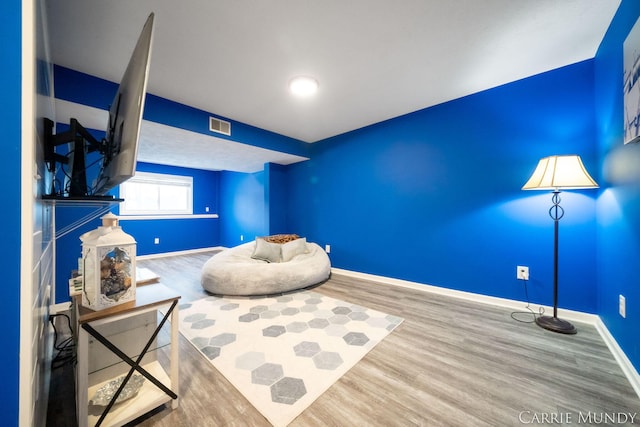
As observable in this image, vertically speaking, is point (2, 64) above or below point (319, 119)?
below

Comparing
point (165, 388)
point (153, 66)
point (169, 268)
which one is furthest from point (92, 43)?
point (169, 268)

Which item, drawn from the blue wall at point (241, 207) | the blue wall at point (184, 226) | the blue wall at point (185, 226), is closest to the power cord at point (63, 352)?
the blue wall at point (184, 226)

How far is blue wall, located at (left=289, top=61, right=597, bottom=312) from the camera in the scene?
2.00m

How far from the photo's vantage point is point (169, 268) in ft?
12.9

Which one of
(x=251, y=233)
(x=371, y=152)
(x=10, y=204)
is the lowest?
(x=251, y=233)

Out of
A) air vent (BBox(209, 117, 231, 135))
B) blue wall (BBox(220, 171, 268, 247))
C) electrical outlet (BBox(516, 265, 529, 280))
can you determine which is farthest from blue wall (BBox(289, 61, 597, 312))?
blue wall (BBox(220, 171, 268, 247))

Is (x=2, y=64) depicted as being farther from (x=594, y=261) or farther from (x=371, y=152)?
(x=594, y=261)

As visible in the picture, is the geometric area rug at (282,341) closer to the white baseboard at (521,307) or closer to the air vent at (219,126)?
the white baseboard at (521,307)

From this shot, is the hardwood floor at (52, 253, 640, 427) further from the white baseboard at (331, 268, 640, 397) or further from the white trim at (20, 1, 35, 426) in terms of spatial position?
the white trim at (20, 1, 35, 426)

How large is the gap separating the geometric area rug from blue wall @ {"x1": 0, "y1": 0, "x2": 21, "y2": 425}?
96 cm

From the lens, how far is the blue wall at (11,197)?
54 centimetres

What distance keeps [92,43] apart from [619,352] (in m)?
4.33

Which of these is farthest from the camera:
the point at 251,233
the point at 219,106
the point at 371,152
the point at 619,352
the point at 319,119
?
the point at 251,233

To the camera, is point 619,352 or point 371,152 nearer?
point 619,352
